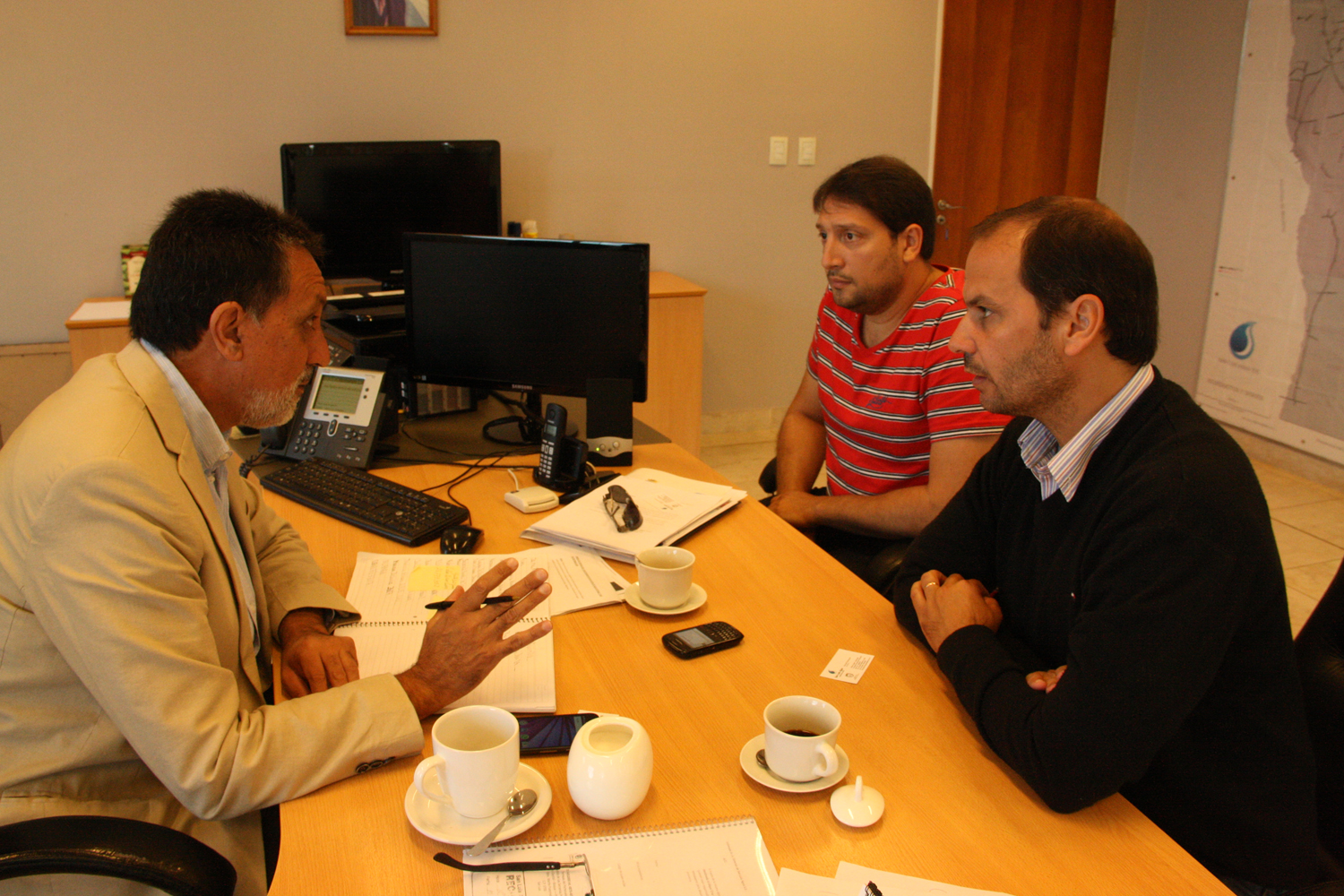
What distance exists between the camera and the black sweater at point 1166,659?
102cm

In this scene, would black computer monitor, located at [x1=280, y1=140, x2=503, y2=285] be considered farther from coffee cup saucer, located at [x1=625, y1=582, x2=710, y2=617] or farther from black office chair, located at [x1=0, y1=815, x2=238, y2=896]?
black office chair, located at [x1=0, y1=815, x2=238, y2=896]

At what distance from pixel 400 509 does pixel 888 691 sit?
0.99 m

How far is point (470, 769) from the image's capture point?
0.97m

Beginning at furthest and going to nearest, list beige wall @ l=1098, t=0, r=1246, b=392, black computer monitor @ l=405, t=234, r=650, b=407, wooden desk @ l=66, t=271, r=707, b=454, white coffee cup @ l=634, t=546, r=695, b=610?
beige wall @ l=1098, t=0, r=1246, b=392
wooden desk @ l=66, t=271, r=707, b=454
black computer monitor @ l=405, t=234, r=650, b=407
white coffee cup @ l=634, t=546, r=695, b=610

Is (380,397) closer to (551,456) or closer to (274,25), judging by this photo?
(551,456)

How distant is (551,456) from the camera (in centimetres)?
199

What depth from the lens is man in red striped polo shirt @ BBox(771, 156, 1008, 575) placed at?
6.61ft

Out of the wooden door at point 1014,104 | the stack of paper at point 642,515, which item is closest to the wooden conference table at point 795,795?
the stack of paper at point 642,515

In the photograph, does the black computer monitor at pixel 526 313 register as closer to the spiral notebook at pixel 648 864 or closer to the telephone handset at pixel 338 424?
the telephone handset at pixel 338 424

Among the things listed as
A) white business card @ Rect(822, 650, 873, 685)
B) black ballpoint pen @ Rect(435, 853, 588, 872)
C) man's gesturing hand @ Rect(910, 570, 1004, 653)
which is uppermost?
man's gesturing hand @ Rect(910, 570, 1004, 653)

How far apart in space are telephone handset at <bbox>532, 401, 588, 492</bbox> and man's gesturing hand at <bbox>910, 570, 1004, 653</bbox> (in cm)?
83

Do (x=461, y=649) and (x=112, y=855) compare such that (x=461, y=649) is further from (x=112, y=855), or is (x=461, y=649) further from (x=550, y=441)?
(x=550, y=441)

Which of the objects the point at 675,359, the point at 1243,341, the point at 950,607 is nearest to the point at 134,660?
the point at 950,607

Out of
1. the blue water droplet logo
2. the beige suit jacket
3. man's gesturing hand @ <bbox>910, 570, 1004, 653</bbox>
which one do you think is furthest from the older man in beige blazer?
the blue water droplet logo
